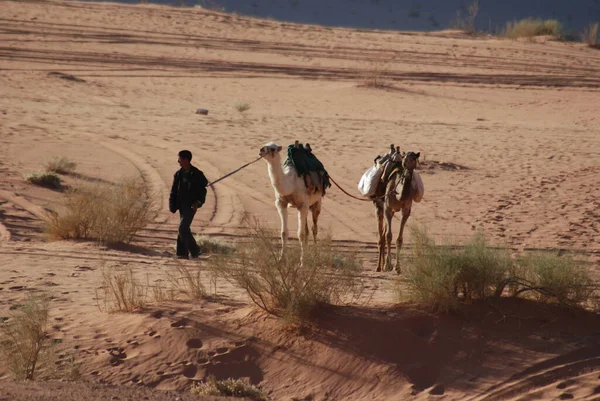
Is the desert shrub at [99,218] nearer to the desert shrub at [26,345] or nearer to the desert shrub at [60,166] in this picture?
the desert shrub at [60,166]

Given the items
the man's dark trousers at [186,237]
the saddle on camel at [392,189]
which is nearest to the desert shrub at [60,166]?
the man's dark trousers at [186,237]

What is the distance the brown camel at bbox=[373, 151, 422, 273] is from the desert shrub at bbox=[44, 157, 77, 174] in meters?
7.58

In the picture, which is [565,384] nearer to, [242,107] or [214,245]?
[214,245]

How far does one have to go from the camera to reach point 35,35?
34344mm

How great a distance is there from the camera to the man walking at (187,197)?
41.3ft

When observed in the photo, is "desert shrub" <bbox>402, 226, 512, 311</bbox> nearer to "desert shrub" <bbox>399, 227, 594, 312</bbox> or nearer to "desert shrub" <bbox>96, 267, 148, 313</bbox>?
"desert shrub" <bbox>399, 227, 594, 312</bbox>

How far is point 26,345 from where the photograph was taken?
26.9 ft

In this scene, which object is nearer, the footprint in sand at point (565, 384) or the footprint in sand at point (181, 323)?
the footprint in sand at point (565, 384)

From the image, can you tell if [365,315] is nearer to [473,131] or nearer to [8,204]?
[8,204]

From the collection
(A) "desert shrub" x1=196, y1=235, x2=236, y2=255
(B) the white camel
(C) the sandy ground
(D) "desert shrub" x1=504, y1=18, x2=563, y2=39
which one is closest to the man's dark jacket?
(A) "desert shrub" x1=196, y1=235, x2=236, y2=255

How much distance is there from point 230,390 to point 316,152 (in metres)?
13.6

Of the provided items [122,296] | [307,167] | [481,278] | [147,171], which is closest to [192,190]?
[307,167]

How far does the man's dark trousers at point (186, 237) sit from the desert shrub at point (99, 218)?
1.16 m

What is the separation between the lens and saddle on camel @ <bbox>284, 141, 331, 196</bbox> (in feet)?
39.8
